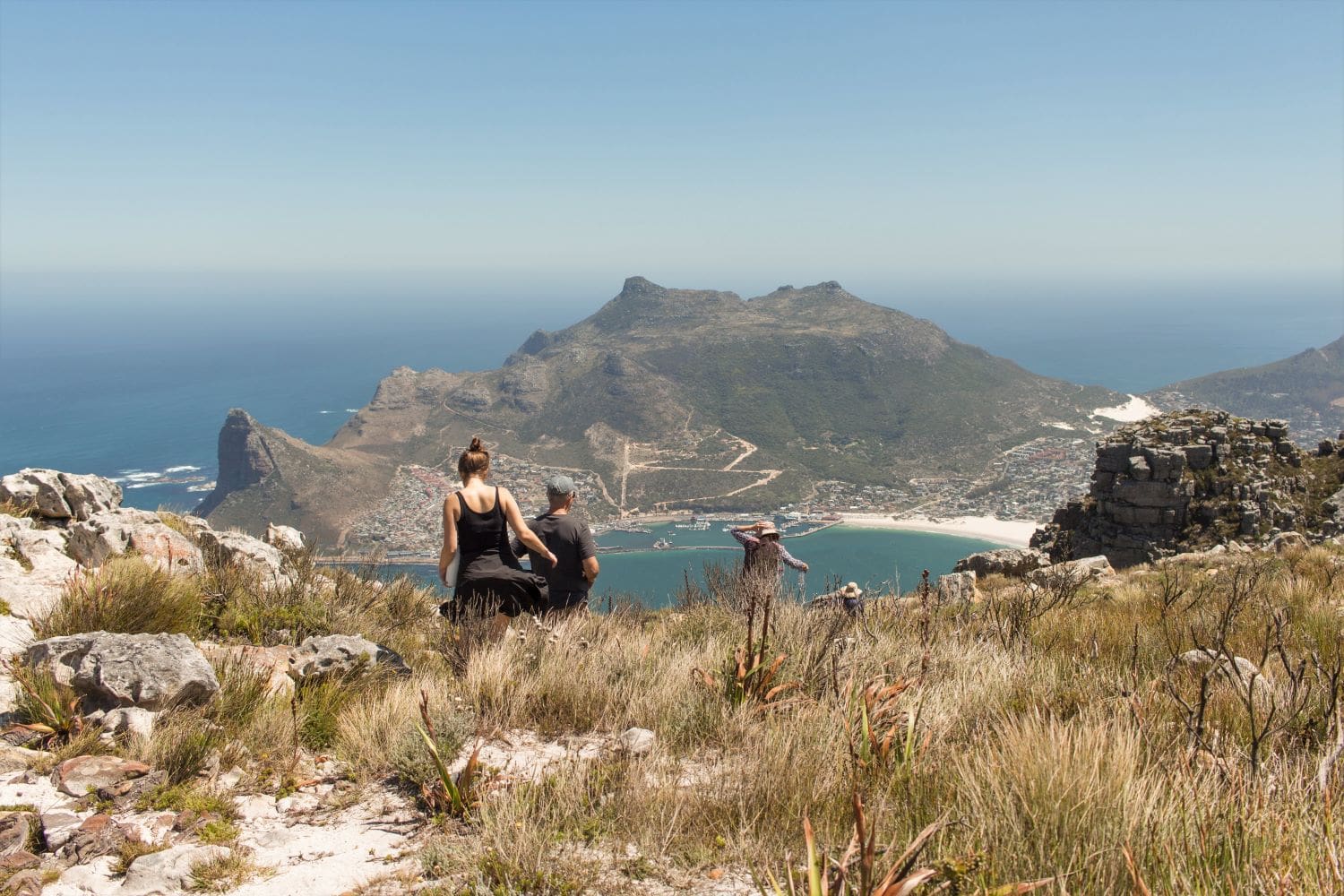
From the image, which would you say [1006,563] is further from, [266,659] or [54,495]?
[54,495]

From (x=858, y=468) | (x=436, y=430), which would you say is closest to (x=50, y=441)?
(x=436, y=430)

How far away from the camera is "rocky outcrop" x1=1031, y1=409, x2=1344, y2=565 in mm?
19344

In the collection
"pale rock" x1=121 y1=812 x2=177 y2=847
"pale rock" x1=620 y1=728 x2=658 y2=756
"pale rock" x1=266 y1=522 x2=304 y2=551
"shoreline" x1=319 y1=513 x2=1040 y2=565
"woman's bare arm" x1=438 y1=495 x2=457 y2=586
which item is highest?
"woman's bare arm" x1=438 y1=495 x2=457 y2=586

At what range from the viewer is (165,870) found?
8.16ft

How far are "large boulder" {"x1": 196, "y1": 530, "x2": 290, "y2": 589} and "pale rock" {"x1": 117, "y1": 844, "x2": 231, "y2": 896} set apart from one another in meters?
4.13

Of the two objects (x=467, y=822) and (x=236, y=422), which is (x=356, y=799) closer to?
(x=467, y=822)

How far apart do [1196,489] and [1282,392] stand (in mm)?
125818

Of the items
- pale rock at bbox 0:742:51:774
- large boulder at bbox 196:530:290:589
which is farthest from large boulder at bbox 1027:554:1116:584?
pale rock at bbox 0:742:51:774

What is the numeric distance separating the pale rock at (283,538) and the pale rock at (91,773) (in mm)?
5308

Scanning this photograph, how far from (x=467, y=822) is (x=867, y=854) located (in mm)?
1897

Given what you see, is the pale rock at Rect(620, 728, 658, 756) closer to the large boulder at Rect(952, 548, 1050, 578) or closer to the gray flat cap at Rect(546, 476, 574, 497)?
the gray flat cap at Rect(546, 476, 574, 497)

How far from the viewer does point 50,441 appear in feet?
422

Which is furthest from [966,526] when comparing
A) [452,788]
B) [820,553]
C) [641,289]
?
[641,289]

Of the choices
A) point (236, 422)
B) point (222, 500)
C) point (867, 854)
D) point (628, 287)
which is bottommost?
point (222, 500)
